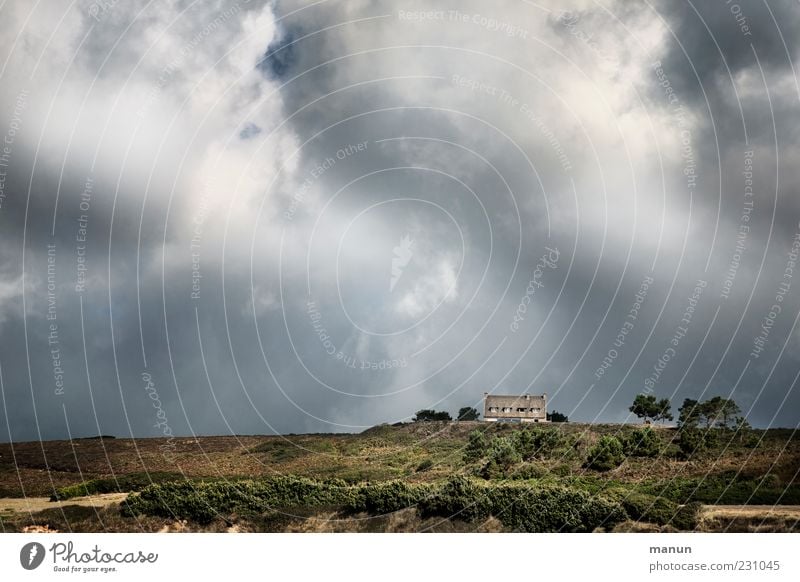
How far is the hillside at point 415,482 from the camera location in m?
49.3

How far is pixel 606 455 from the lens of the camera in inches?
2751

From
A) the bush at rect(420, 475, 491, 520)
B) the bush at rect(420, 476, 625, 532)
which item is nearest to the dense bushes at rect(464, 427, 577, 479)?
the bush at rect(420, 475, 491, 520)

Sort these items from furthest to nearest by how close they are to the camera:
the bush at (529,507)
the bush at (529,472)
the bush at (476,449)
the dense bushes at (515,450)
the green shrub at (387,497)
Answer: the bush at (476,449) < the dense bushes at (515,450) < the bush at (529,472) < the green shrub at (387,497) < the bush at (529,507)

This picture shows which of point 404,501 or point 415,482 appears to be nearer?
point 404,501

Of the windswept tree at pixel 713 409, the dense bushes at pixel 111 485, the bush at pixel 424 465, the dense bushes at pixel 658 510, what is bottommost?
the dense bushes at pixel 658 510

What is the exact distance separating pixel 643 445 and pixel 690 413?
64.4 ft

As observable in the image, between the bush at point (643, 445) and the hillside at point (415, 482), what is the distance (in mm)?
109

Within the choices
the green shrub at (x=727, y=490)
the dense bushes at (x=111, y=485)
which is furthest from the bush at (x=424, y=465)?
the dense bushes at (x=111, y=485)

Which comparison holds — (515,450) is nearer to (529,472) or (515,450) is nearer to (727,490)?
(529,472)

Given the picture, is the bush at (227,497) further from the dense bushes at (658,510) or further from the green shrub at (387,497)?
the dense bushes at (658,510)

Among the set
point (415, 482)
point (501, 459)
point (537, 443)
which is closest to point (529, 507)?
point (415, 482)

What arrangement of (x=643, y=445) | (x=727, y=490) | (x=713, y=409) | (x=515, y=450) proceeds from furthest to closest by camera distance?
(x=713, y=409), (x=515, y=450), (x=643, y=445), (x=727, y=490)
